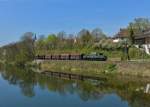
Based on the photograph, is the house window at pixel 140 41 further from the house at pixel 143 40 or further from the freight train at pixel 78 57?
the freight train at pixel 78 57

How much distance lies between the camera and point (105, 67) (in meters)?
57.3

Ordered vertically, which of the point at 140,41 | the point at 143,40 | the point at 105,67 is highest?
the point at 143,40

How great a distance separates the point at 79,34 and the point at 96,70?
40173mm

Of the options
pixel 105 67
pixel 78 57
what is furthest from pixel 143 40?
pixel 105 67

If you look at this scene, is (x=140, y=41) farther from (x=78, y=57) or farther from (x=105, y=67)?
(x=105, y=67)

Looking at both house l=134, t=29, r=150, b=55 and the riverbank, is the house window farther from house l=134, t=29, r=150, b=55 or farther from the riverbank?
the riverbank

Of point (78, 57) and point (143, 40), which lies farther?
point (78, 57)

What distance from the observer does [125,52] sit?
216 feet

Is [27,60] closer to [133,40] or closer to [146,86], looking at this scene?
[133,40]

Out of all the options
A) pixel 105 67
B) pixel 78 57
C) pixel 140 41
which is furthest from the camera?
pixel 78 57

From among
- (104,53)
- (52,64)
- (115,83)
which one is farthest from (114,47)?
(115,83)

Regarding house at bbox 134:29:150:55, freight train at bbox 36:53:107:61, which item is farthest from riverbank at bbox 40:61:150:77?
house at bbox 134:29:150:55

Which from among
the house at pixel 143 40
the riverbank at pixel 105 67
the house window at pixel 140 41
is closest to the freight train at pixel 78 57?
the riverbank at pixel 105 67

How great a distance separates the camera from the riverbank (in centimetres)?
4777
